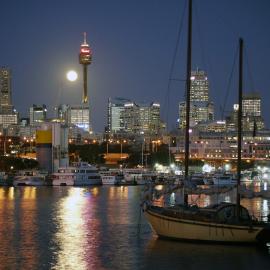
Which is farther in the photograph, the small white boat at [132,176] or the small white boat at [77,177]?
the small white boat at [132,176]

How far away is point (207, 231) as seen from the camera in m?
33.1

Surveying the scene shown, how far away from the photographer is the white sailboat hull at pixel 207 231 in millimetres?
32750

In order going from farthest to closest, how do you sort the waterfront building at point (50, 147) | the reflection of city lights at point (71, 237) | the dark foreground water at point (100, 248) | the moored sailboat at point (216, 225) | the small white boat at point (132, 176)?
the waterfront building at point (50, 147) → the small white boat at point (132, 176) → the moored sailboat at point (216, 225) → the reflection of city lights at point (71, 237) → the dark foreground water at point (100, 248)

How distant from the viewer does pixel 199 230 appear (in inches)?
1313

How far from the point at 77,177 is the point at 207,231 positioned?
7568 centimetres

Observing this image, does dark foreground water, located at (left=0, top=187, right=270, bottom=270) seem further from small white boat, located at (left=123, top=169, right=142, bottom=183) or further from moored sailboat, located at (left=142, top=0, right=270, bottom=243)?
small white boat, located at (left=123, top=169, right=142, bottom=183)

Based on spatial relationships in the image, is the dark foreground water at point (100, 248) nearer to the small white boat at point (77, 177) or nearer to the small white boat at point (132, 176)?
the small white boat at point (77, 177)

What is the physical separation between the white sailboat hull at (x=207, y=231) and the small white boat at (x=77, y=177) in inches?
2884


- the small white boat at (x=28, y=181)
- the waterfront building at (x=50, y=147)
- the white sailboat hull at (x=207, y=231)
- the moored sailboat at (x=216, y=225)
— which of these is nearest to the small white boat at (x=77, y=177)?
the small white boat at (x=28, y=181)

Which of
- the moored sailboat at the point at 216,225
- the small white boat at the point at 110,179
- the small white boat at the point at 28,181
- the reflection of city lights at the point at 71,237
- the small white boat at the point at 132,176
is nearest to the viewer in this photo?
the reflection of city lights at the point at 71,237

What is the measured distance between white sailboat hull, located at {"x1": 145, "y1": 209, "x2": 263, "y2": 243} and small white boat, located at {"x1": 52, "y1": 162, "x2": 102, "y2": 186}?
240 feet

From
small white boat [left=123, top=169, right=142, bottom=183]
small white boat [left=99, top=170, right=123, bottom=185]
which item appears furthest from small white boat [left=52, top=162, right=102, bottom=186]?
small white boat [left=123, top=169, right=142, bottom=183]

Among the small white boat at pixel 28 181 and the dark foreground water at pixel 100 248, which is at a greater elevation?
the small white boat at pixel 28 181

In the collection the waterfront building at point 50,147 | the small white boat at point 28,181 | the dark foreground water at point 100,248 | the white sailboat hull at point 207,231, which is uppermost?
the waterfront building at point 50,147
